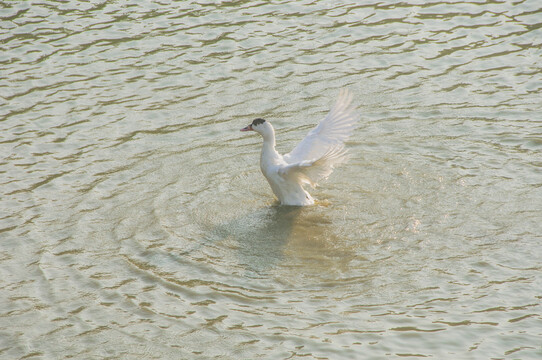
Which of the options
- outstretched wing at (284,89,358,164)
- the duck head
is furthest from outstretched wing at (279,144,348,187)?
the duck head

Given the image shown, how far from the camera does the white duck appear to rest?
10.5 meters

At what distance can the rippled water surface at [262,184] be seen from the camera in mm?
7984

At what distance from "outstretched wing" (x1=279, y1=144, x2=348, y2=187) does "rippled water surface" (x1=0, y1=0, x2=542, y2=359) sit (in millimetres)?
485

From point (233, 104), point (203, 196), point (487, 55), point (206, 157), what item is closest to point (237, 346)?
point (203, 196)

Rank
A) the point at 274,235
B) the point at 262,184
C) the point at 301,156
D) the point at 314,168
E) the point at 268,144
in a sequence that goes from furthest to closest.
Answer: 1. the point at 262,184
2. the point at 301,156
3. the point at 268,144
4. the point at 314,168
5. the point at 274,235

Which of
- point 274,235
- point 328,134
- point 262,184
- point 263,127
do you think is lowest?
point 274,235

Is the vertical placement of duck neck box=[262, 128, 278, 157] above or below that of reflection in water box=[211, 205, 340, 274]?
above

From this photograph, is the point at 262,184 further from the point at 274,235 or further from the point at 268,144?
the point at 274,235

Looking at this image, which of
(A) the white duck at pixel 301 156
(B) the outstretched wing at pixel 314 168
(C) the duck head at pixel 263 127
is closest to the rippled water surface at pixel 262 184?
(A) the white duck at pixel 301 156

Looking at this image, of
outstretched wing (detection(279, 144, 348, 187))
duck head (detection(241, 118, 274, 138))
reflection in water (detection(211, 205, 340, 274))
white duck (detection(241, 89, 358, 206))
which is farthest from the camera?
duck head (detection(241, 118, 274, 138))

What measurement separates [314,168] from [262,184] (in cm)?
145

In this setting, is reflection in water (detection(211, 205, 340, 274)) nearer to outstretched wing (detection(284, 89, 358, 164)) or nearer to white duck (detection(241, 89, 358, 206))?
white duck (detection(241, 89, 358, 206))

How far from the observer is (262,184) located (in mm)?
11477

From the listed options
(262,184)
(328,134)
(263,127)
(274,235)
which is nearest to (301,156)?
(328,134)
